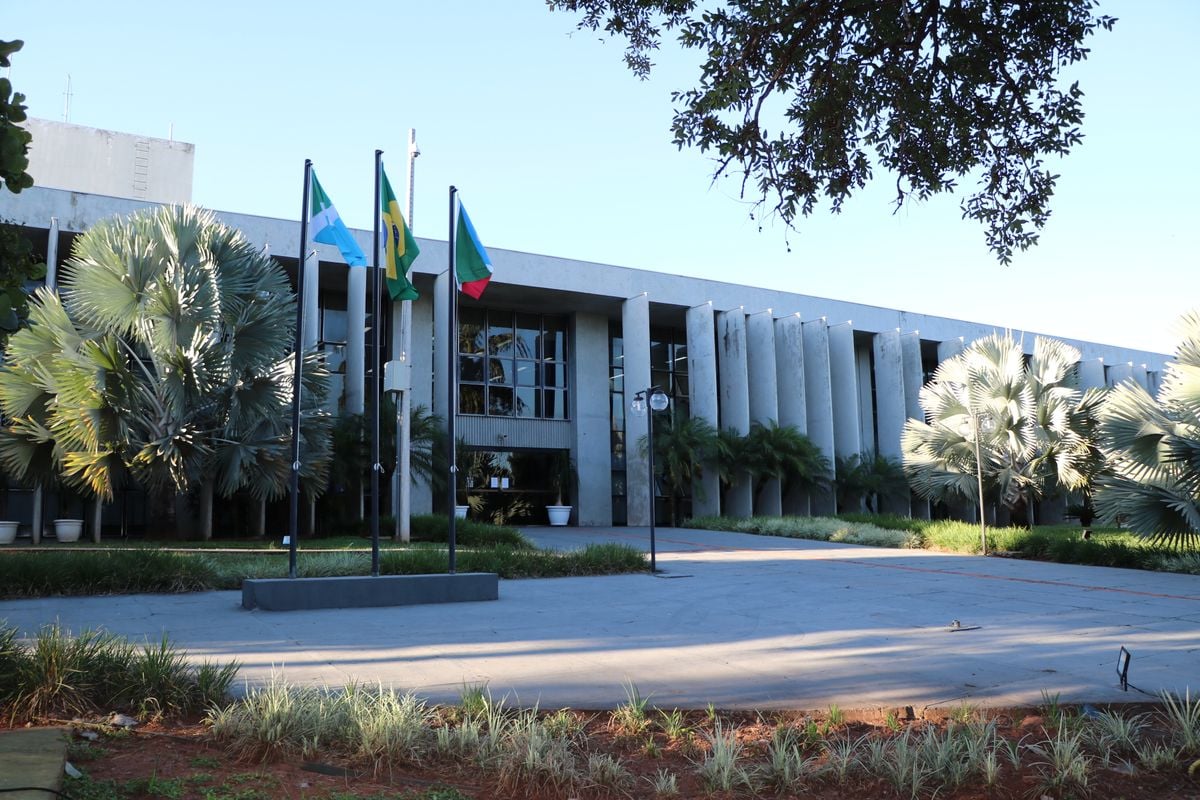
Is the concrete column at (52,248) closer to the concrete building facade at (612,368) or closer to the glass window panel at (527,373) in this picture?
the concrete building facade at (612,368)

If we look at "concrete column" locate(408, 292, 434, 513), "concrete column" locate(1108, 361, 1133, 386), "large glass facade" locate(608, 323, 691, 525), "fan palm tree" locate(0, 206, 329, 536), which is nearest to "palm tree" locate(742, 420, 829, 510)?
"large glass facade" locate(608, 323, 691, 525)

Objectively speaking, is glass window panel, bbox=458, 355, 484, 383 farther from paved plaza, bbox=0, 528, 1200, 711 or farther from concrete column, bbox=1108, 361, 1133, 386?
concrete column, bbox=1108, 361, 1133, 386

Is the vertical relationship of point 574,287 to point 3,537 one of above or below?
above

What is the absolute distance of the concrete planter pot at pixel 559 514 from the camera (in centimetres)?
3003

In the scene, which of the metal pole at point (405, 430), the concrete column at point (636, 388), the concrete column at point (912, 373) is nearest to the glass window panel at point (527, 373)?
the concrete column at point (636, 388)

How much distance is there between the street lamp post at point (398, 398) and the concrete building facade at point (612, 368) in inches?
147

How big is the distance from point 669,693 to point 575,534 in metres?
19.5

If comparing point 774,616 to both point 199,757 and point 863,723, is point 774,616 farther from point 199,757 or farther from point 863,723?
point 199,757

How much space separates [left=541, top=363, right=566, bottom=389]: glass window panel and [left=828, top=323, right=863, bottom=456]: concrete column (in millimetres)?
10206

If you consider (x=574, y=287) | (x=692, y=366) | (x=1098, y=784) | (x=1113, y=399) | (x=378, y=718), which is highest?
(x=574, y=287)

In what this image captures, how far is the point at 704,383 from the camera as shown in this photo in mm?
30781

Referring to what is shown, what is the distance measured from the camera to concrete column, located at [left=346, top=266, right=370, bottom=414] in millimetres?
25288

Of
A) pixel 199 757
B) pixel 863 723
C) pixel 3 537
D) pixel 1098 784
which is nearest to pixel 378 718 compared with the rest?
pixel 199 757

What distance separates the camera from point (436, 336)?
28.7 metres
